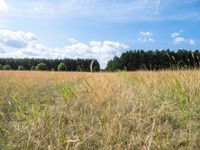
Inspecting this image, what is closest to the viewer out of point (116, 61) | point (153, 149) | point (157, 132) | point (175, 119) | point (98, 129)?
point (153, 149)

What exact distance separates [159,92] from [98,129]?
82.6 inches

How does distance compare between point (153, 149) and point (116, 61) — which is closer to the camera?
point (153, 149)

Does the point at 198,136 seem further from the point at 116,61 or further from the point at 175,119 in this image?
the point at 116,61

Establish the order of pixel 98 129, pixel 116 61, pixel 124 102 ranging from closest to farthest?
pixel 98 129, pixel 124 102, pixel 116 61

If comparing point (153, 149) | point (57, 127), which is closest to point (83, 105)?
point (57, 127)

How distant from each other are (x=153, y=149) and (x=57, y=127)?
43.9 inches

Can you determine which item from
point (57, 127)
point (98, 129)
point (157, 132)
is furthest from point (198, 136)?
point (57, 127)

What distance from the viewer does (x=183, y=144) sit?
315 centimetres

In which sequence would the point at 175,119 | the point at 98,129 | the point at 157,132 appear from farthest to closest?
the point at 175,119 → the point at 98,129 → the point at 157,132

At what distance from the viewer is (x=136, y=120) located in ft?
11.9

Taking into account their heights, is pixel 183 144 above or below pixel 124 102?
below

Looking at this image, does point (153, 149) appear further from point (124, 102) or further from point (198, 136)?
point (124, 102)

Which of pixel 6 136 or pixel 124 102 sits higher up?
pixel 124 102

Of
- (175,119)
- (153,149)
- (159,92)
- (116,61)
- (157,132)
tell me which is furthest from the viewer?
(116,61)
